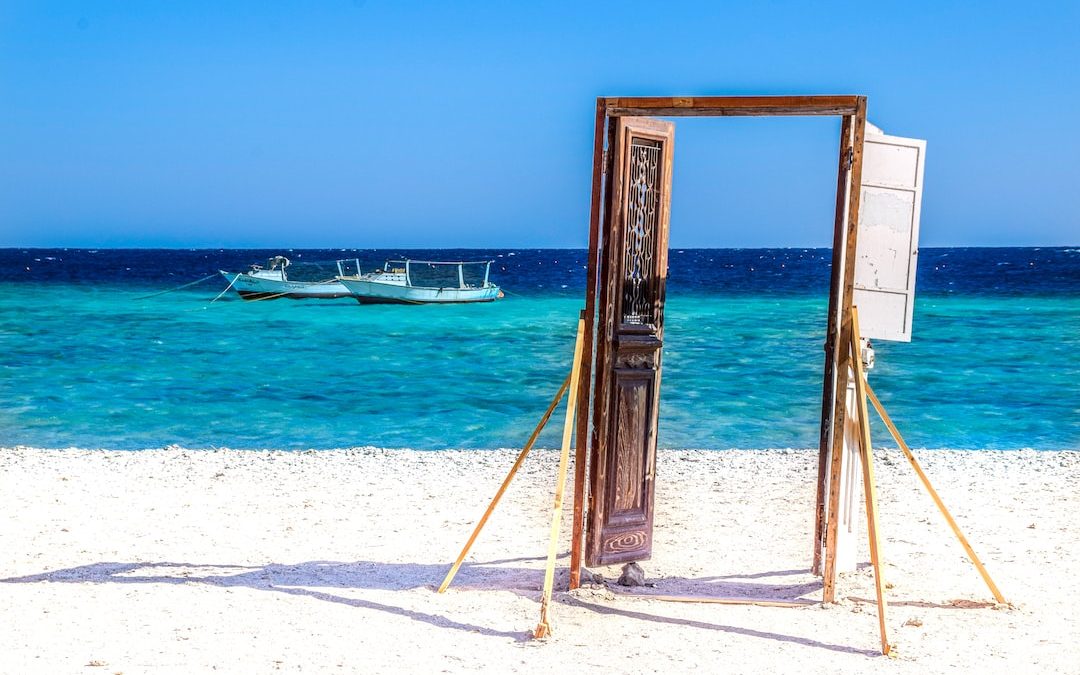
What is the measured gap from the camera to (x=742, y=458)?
9.18 m

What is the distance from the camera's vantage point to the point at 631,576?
5293 mm

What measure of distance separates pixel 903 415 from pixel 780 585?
10.4 metres

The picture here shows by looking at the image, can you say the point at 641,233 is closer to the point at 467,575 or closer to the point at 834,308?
the point at 834,308

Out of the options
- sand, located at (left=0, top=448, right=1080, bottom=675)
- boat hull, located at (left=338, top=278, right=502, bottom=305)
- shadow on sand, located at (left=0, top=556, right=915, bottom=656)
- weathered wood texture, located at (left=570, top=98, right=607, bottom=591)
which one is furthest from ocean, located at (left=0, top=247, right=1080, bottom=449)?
weathered wood texture, located at (left=570, top=98, right=607, bottom=591)

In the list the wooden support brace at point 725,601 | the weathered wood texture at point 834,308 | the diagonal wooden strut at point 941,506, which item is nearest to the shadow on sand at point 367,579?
the wooden support brace at point 725,601

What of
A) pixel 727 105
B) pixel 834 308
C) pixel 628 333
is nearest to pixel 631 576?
pixel 628 333

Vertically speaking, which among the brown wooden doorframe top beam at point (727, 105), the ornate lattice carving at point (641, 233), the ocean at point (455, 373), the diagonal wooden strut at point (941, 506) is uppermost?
the brown wooden doorframe top beam at point (727, 105)

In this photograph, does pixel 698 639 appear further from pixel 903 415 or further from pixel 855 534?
pixel 903 415

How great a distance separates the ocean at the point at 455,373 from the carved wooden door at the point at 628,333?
5912 mm

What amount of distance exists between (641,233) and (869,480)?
1614mm

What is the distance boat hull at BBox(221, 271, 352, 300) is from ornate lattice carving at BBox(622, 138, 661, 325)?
33.0 m

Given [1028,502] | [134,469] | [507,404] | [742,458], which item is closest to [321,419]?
[507,404]

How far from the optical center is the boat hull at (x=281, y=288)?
38.0 meters

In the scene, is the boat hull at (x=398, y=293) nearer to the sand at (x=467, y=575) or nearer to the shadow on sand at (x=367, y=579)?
the sand at (x=467, y=575)
